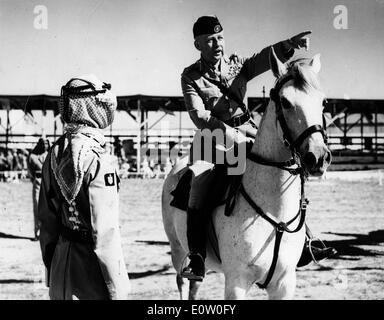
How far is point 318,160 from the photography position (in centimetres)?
371

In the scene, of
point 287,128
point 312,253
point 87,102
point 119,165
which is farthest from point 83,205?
point 119,165

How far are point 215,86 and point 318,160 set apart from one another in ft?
5.17

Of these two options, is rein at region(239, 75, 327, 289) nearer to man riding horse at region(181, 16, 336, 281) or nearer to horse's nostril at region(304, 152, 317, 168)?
horse's nostril at region(304, 152, 317, 168)

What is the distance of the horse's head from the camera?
12.3ft

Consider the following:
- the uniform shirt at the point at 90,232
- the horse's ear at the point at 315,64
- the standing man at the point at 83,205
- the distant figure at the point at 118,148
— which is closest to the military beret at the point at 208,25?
the horse's ear at the point at 315,64

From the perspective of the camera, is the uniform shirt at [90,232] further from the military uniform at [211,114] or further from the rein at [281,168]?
the military uniform at [211,114]

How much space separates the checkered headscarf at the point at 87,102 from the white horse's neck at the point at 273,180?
166 centimetres

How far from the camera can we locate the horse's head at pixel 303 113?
3.75 meters

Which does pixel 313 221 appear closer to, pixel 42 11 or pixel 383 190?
pixel 383 190

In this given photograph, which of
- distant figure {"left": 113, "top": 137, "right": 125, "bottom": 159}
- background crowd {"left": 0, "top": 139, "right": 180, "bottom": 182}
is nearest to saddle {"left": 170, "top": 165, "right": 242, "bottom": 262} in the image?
background crowd {"left": 0, "top": 139, "right": 180, "bottom": 182}

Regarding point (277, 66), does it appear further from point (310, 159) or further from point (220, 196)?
point (220, 196)

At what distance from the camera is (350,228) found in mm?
11992

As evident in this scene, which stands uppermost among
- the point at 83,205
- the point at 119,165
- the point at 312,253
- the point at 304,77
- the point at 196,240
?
the point at 304,77

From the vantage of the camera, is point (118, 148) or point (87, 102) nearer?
point (87, 102)
